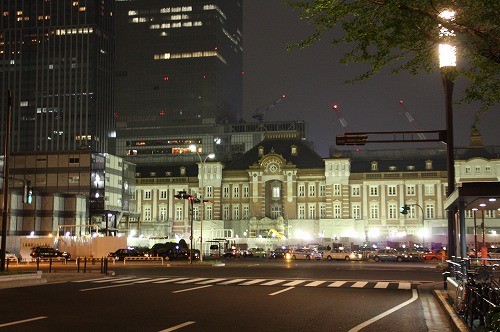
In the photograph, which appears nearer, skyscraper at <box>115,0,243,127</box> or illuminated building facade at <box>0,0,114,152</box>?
illuminated building facade at <box>0,0,114,152</box>

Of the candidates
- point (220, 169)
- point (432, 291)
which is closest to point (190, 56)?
point (220, 169)

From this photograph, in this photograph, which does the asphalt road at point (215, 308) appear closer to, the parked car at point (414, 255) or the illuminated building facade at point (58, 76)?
the parked car at point (414, 255)

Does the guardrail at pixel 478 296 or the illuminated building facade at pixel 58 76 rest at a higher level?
the illuminated building facade at pixel 58 76

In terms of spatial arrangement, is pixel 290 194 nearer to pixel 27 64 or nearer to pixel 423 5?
pixel 423 5

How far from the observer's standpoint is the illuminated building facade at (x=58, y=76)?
178375mm

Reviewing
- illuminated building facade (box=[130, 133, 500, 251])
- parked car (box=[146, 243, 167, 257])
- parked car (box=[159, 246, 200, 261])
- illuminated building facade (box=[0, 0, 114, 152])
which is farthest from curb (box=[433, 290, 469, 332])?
illuminated building facade (box=[0, 0, 114, 152])

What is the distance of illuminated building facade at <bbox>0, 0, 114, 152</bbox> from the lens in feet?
585

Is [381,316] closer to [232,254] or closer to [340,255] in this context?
[340,255]

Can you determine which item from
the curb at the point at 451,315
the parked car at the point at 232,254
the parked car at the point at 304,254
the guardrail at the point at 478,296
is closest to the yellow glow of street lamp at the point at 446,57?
the guardrail at the point at 478,296

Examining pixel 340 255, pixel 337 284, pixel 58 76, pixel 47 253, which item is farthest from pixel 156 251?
pixel 58 76

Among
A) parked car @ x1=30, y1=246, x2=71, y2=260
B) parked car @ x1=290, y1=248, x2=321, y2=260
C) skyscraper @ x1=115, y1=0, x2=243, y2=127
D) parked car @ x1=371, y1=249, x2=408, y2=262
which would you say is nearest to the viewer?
parked car @ x1=30, y1=246, x2=71, y2=260

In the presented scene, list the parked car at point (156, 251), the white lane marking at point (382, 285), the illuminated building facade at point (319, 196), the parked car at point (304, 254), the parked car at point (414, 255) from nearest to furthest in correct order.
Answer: the white lane marking at point (382, 285), the parked car at point (414, 255), the parked car at point (156, 251), the parked car at point (304, 254), the illuminated building facade at point (319, 196)

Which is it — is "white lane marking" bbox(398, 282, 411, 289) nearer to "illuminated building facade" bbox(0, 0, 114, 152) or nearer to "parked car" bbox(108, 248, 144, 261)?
"parked car" bbox(108, 248, 144, 261)

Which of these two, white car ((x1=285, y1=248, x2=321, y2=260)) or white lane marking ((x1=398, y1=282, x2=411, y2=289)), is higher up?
white lane marking ((x1=398, y1=282, x2=411, y2=289))
